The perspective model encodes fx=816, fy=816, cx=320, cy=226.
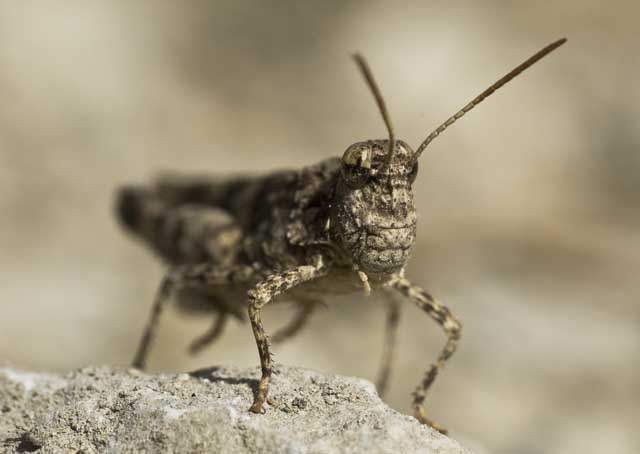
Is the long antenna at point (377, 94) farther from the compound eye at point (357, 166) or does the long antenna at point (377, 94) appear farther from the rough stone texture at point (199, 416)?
the rough stone texture at point (199, 416)

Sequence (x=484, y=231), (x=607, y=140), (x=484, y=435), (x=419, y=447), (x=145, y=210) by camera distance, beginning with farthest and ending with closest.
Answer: (x=607, y=140)
(x=484, y=231)
(x=484, y=435)
(x=145, y=210)
(x=419, y=447)

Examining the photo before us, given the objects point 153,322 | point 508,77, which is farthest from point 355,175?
point 153,322

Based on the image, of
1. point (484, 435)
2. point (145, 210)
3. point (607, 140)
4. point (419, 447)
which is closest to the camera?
point (419, 447)

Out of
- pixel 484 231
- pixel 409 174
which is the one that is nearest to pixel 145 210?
pixel 409 174

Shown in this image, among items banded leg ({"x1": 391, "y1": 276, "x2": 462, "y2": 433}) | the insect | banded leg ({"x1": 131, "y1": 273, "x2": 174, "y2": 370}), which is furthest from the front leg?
banded leg ({"x1": 131, "y1": 273, "x2": 174, "y2": 370})

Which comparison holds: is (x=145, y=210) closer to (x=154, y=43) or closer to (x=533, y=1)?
(x=154, y=43)

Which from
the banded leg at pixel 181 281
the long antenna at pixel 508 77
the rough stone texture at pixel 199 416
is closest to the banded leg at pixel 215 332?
the banded leg at pixel 181 281

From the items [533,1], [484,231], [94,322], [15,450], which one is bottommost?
[94,322]

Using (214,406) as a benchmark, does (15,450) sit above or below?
below

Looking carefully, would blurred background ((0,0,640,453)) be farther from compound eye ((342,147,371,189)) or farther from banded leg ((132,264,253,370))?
compound eye ((342,147,371,189))
